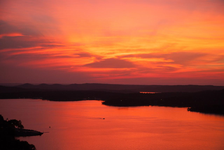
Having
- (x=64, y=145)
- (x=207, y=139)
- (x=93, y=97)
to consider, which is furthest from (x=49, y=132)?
(x=93, y=97)

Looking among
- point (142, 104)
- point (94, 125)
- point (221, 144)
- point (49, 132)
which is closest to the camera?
point (221, 144)

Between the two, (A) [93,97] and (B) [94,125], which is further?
(A) [93,97]

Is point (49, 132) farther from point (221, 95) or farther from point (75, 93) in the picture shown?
point (75, 93)

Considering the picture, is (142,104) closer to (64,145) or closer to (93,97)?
(93,97)

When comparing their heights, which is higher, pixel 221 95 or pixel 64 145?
pixel 221 95

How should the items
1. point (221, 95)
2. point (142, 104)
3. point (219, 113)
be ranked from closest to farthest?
1. point (219, 113)
2. point (221, 95)
3. point (142, 104)

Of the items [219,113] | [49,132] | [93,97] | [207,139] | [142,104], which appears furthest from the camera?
[93,97]

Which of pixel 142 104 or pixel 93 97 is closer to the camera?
pixel 142 104

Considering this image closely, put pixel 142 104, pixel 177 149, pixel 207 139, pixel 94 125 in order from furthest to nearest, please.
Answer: pixel 142 104, pixel 94 125, pixel 207 139, pixel 177 149

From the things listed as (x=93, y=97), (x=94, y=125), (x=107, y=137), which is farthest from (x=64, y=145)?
(x=93, y=97)
